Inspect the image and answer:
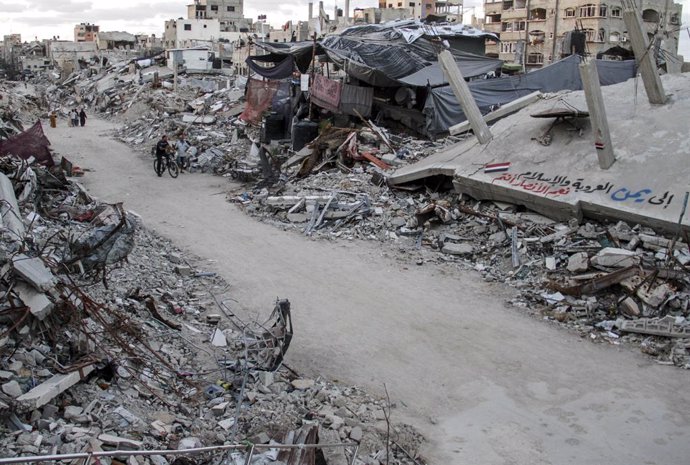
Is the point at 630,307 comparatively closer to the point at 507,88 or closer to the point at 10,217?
the point at 10,217

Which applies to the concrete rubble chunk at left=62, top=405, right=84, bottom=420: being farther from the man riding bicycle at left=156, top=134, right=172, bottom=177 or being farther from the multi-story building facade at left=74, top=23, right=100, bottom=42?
the multi-story building facade at left=74, top=23, right=100, bottom=42

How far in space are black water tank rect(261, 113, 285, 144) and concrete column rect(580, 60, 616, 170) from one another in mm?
13542

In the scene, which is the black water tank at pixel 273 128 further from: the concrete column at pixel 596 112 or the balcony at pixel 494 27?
the balcony at pixel 494 27

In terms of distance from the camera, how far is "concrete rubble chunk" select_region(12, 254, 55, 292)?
670cm

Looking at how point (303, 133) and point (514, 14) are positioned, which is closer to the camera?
point (303, 133)

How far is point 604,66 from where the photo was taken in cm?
2277

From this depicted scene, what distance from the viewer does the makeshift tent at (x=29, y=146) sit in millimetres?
16062

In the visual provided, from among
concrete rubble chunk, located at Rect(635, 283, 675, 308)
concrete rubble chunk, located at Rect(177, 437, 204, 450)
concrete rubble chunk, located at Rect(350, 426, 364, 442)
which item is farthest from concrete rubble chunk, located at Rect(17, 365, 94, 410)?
concrete rubble chunk, located at Rect(635, 283, 675, 308)

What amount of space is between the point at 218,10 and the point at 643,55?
85.4 meters

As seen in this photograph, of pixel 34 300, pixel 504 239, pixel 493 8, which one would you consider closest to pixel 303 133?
pixel 504 239

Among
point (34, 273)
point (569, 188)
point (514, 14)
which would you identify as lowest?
point (569, 188)

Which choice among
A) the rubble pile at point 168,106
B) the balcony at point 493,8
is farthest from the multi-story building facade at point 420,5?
the rubble pile at point 168,106

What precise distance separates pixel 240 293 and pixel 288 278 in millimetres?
1077

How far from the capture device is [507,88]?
21.3 m
